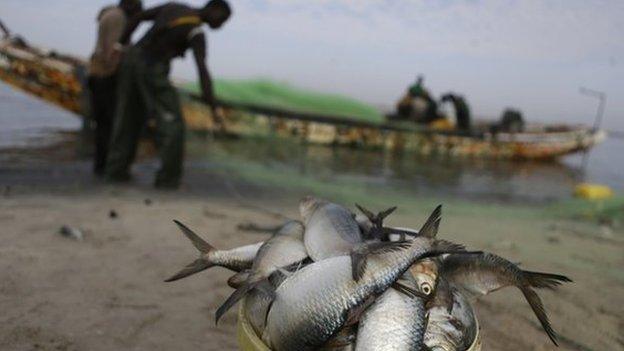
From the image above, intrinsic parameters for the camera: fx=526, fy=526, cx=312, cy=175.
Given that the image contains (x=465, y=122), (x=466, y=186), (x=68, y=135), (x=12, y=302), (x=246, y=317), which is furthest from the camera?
(x=465, y=122)

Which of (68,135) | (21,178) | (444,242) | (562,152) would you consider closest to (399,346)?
(444,242)

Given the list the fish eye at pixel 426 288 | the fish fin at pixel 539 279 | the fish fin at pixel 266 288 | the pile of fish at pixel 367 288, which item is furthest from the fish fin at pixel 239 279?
the fish fin at pixel 539 279

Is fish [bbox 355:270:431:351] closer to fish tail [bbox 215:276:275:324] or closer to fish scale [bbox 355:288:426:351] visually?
fish scale [bbox 355:288:426:351]

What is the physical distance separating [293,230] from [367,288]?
0.85m

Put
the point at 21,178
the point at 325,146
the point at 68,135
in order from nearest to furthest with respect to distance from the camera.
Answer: the point at 21,178, the point at 68,135, the point at 325,146

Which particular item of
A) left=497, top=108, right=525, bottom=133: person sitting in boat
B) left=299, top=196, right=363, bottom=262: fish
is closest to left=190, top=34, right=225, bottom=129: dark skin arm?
left=299, top=196, right=363, bottom=262: fish

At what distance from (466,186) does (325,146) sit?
4.67 meters

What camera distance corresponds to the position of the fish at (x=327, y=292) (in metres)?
1.93

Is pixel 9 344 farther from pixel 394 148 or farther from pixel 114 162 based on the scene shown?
pixel 394 148

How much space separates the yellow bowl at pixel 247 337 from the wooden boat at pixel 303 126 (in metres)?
9.21

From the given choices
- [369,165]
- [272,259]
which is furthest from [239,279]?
[369,165]

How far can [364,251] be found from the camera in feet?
6.90

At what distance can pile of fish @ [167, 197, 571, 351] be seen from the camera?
1932 mm

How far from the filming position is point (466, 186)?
40.1ft
